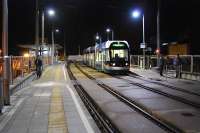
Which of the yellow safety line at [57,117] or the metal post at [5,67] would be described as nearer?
the yellow safety line at [57,117]

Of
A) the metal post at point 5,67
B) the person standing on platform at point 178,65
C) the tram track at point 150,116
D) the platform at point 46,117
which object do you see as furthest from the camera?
the person standing on platform at point 178,65

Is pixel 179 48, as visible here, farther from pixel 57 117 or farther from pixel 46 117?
pixel 46 117

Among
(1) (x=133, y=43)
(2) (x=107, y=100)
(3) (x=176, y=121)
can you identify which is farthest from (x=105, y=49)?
(1) (x=133, y=43)

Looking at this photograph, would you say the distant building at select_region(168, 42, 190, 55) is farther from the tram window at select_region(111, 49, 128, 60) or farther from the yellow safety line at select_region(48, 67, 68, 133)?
the yellow safety line at select_region(48, 67, 68, 133)

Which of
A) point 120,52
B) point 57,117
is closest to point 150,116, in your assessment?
point 57,117

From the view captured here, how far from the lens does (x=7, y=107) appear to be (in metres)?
15.3

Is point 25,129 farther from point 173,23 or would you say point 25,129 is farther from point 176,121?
point 173,23

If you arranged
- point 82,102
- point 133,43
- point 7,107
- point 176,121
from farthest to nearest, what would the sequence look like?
point 133,43, point 82,102, point 7,107, point 176,121

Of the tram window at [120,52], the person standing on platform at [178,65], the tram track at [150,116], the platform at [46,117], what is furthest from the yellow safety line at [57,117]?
the tram window at [120,52]

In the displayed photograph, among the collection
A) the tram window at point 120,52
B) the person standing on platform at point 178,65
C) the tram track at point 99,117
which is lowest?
the tram track at point 99,117

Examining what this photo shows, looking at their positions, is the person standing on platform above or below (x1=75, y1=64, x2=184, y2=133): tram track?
above

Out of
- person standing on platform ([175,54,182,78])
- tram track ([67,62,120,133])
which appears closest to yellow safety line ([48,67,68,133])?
tram track ([67,62,120,133])

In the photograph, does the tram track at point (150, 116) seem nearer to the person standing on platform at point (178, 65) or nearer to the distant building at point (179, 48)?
the person standing on platform at point (178, 65)

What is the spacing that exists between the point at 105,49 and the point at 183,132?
2925 cm
